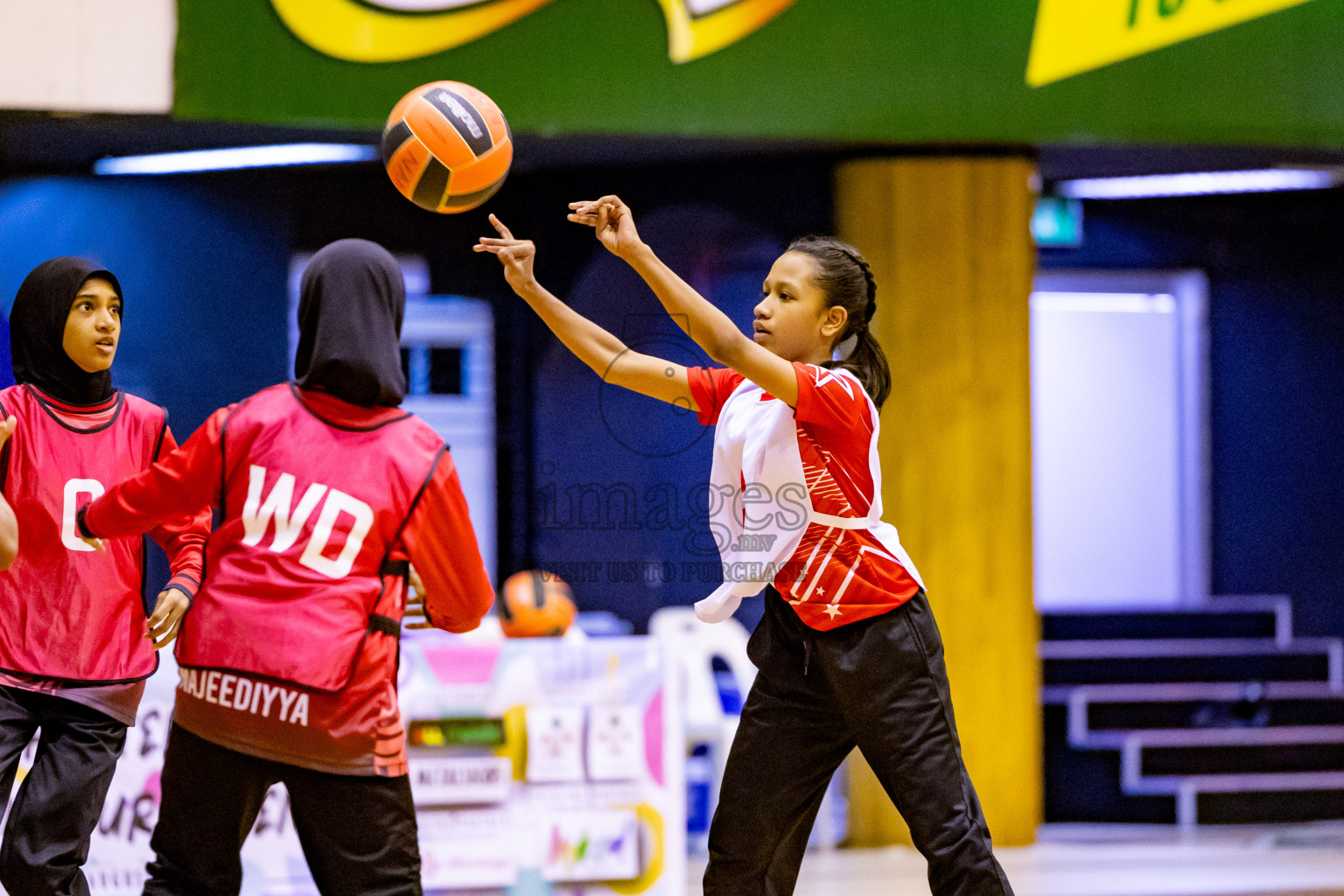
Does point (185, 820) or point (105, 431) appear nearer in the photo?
point (185, 820)

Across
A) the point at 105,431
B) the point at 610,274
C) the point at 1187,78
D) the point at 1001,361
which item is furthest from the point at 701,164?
the point at 105,431

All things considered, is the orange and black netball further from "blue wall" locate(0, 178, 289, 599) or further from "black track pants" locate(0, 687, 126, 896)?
"blue wall" locate(0, 178, 289, 599)

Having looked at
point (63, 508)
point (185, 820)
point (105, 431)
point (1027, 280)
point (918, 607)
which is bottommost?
point (185, 820)

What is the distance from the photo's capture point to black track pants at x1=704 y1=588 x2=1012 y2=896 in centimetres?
244

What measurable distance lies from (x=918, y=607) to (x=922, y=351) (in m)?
2.83

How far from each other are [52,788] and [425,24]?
306cm

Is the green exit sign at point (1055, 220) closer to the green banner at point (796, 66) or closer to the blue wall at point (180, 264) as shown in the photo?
the green banner at point (796, 66)

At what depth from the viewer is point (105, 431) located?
2.89 metres

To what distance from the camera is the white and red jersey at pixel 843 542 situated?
253 centimetres

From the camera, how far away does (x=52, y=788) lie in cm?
267

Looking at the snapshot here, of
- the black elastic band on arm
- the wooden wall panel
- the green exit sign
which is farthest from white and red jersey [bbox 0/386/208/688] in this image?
the green exit sign

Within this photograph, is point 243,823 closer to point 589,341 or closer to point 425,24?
point 589,341

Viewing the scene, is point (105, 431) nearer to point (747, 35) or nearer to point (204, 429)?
point (204, 429)

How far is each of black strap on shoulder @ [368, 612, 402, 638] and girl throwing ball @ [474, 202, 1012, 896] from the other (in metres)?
0.70
